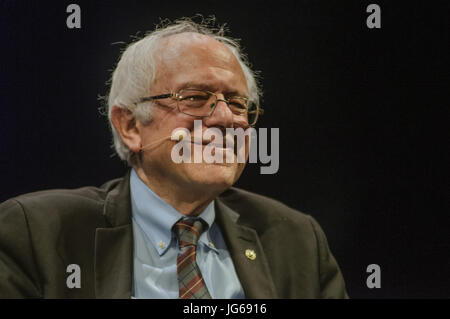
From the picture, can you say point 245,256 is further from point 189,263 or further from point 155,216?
point 155,216

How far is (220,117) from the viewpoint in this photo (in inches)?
69.6

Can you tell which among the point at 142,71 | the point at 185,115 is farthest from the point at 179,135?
the point at 142,71

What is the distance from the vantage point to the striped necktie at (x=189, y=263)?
1.67m

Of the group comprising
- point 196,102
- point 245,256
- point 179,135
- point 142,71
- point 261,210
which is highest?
point 142,71

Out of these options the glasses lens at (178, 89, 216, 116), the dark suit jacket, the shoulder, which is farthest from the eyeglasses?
the shoulder

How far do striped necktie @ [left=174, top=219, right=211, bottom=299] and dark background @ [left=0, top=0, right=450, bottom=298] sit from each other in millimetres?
468

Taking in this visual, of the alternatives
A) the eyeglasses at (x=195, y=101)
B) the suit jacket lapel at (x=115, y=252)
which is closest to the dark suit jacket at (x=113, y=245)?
the suit jacket lapel at (x=115, y=252)

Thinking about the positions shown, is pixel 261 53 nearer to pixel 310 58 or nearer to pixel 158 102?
pixel 310 58

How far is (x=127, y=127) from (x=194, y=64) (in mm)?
362

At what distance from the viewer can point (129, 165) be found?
6.46ft

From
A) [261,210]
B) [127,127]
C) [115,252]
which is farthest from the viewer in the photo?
[261,210]

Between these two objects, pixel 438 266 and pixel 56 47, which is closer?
pixel 56 47

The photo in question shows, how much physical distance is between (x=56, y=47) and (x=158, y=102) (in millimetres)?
549
